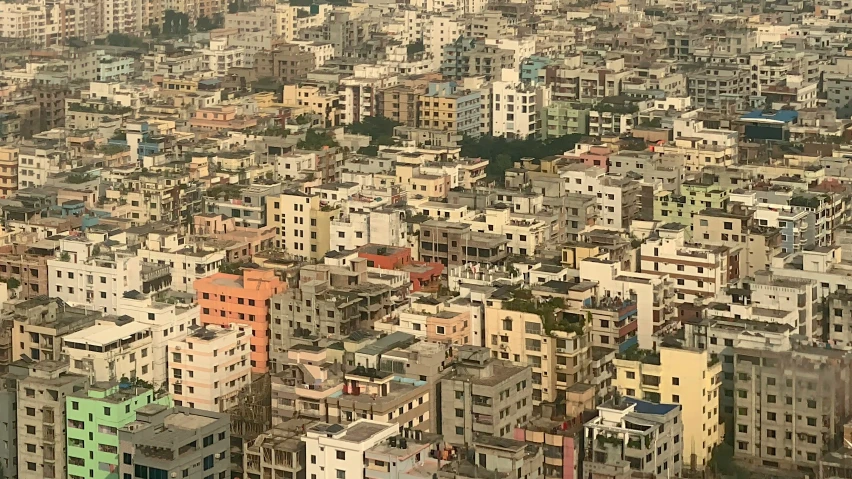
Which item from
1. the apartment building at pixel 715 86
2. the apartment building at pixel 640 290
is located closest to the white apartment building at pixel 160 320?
the apartment building at pixel 640 290

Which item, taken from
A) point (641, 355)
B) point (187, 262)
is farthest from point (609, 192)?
point (641, 355)

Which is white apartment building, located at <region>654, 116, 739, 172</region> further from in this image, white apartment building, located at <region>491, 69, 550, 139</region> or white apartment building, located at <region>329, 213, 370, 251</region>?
white apartment building, located at <region>329, 213, 370, 251</region>

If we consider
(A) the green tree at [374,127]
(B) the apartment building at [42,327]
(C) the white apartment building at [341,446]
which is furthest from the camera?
(A) the green tree at [374,127]

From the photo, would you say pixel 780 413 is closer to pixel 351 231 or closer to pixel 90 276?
pixel 351 231

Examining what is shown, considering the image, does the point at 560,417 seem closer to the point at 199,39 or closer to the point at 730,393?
the point at 730,393

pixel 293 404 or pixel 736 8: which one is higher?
pixel 736 8

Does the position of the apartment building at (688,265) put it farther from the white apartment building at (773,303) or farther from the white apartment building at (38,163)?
the white apartment building at (38,163)

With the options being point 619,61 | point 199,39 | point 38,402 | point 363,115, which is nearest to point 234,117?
point 363,115
